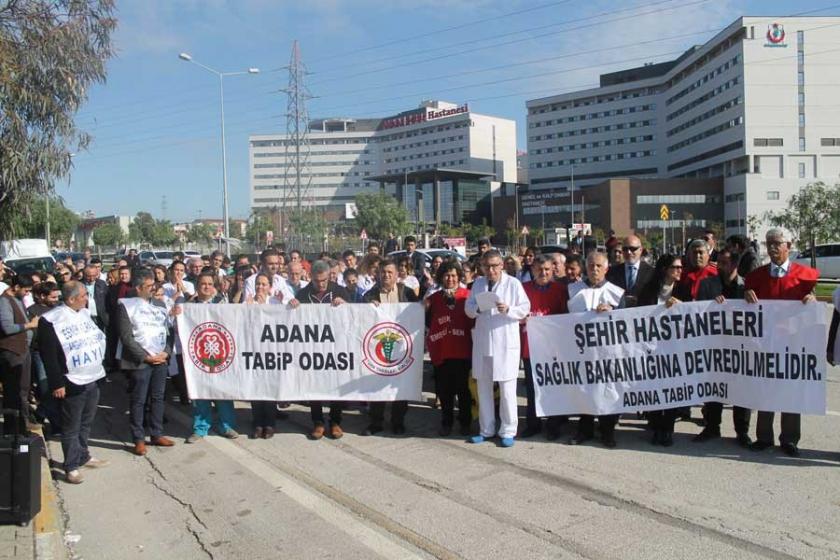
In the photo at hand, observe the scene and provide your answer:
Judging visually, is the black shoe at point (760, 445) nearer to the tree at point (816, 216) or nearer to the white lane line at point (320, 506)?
the white lane line at point (320, 506)

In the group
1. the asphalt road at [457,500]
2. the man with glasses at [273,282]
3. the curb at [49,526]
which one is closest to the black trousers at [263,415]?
the asphalt road at [457,500]

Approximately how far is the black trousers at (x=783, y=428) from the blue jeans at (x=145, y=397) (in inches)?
227

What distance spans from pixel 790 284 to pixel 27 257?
24.6m

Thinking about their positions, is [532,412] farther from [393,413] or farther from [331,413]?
[331,413]

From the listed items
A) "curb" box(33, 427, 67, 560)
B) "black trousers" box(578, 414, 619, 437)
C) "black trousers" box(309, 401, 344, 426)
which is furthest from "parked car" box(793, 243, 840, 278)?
"curb" box(33, 427, 67, 560)

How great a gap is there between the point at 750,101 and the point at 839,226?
47939mm

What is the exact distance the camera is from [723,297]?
6.80 meters

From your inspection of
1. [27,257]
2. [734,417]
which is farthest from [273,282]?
[27,257]

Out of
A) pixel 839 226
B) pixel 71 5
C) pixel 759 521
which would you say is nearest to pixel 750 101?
pixel 839 226

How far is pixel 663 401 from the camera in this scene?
681cm

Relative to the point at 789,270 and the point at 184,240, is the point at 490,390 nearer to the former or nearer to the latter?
the point at 789,270

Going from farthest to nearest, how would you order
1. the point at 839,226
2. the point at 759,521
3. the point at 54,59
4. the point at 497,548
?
1. the point at 839,226
2. the point at 54,59
3. the point at 759,521
4. the point at 497,548

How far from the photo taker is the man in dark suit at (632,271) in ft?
25.5

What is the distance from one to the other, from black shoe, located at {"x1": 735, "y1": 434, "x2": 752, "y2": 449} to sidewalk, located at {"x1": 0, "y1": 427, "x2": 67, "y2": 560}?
18.7ft
